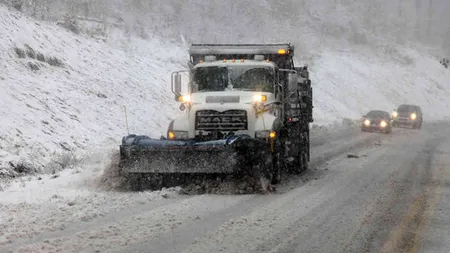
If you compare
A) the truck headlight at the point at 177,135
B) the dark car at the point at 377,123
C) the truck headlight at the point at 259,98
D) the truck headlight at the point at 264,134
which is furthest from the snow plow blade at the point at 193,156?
the dark car at the point at 377,123

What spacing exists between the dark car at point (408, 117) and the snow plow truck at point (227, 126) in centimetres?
2503

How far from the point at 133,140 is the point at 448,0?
107222 mm

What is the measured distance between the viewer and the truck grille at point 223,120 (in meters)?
11.0

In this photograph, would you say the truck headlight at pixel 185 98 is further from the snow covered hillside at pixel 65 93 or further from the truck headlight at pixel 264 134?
the snow covered hillside at pixel 65 93

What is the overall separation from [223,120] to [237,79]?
121cm

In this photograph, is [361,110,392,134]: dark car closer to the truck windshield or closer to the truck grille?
the truck windshield

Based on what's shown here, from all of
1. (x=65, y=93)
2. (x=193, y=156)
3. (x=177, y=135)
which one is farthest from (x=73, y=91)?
(x=193, y=156)

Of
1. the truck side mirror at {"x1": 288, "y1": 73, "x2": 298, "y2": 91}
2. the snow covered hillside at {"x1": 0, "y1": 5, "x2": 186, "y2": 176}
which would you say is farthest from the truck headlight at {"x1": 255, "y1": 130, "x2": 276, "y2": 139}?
the snow covered hillside at {"x1": 0, "y1": 5, "x2": 186, "y2": 176}

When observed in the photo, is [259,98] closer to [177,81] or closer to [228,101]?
[228,101]

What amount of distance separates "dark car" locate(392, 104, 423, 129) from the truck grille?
1092 inches

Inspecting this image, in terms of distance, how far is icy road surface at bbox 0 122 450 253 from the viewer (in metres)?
6.79

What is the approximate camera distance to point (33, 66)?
18.6m

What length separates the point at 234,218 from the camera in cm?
826

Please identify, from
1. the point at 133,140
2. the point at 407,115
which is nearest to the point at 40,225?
the point at 133,140
